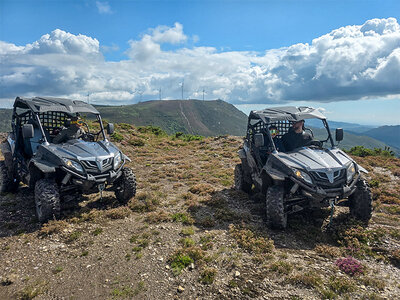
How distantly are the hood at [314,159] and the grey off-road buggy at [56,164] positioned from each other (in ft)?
15.4

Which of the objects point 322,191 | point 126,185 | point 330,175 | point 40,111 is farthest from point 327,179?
point 40,111

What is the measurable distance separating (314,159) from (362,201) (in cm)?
172

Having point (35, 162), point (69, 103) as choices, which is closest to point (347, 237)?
point (35, 162)

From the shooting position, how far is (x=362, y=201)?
676cm

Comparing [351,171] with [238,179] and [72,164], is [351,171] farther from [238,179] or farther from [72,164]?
[72,164]

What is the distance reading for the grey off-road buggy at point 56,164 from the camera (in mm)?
6703

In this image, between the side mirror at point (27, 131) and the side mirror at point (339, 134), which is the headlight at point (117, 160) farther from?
the side mirror at point (339, 134)

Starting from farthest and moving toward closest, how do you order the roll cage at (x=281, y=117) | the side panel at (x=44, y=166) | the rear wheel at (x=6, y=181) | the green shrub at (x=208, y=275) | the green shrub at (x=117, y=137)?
1. the green shrub at (x=117, y=137)
2. the rear wheel at (x=6, y=181)
3. the roll cage at (x=281, y=117)
4. the side panel at (x=44, y=166)
5. the green shrub at (x=208, y=275)

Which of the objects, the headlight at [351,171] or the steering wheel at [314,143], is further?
the steering wheel at [314,143]

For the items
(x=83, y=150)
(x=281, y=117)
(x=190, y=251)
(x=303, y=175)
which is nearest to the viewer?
(x=190, y=251)

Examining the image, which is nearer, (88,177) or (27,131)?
(88,177)

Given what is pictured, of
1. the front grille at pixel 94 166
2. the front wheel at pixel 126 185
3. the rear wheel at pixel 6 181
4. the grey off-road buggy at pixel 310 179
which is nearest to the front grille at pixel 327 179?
the grey off-road buggy at pixel 310 179

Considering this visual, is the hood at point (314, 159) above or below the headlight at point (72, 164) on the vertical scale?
above

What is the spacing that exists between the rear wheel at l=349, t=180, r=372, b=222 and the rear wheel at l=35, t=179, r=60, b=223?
777cm
